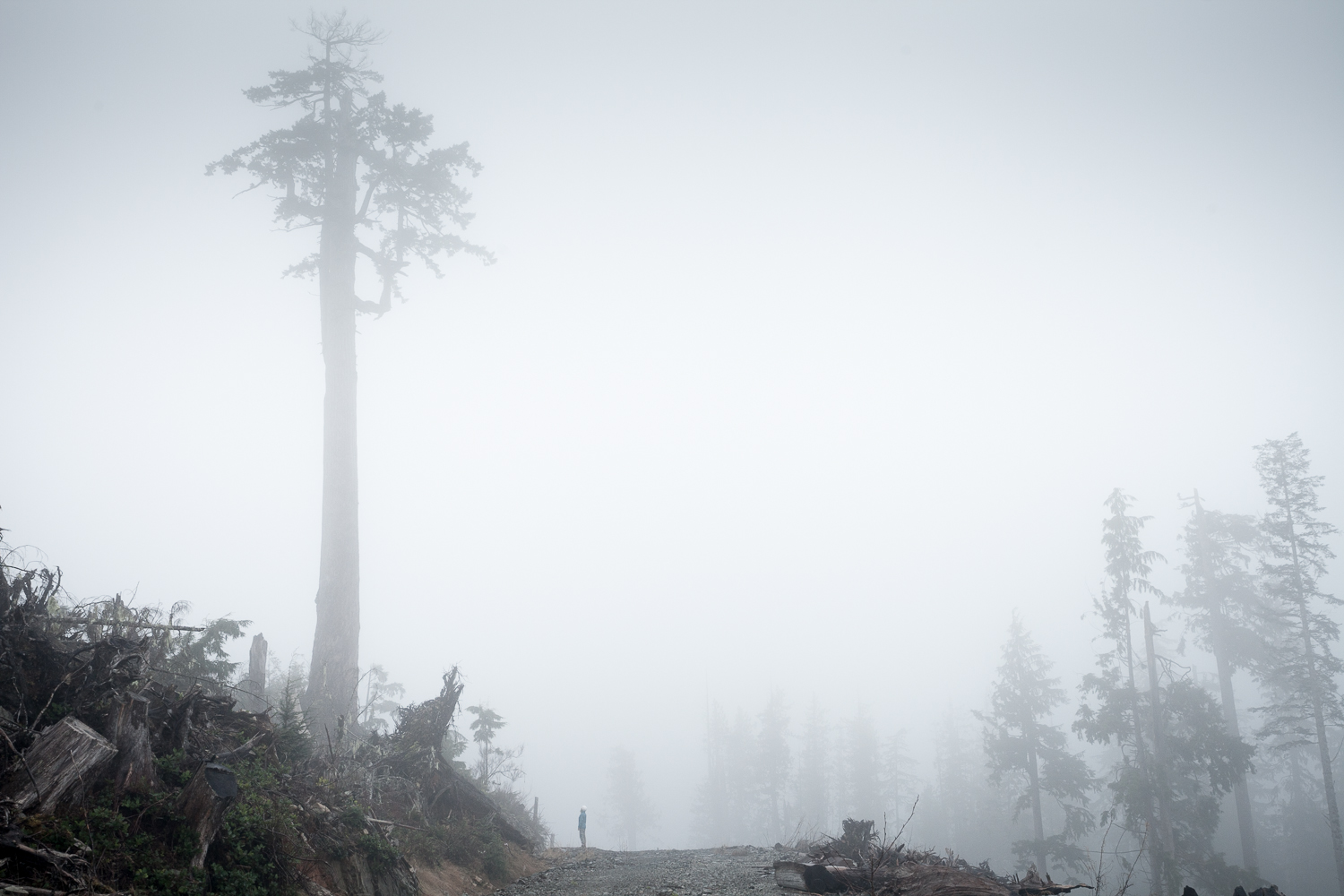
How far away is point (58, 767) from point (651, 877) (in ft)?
31.5

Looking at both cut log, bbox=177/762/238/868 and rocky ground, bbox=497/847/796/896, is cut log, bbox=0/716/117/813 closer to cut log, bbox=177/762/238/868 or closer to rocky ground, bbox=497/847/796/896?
cut log, bbox=177/762/238/868

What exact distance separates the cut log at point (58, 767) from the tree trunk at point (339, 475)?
6.71m

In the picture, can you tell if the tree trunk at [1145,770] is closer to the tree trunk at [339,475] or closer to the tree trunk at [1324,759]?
the tree trunk at [1324,759]

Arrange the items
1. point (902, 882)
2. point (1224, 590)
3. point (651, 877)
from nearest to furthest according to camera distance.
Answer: point (902, 882), point (651, 877), point (1224, 590)

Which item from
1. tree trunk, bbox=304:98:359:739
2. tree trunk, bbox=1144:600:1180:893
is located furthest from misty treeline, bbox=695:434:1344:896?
tree trunk, bbox=304:98:359:739

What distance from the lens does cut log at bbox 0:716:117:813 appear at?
453 centimetres

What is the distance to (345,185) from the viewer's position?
17.5 m

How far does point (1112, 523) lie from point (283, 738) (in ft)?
93.8

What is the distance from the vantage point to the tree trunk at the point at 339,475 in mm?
13367

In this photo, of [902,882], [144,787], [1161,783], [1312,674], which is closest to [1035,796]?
[1161,783]

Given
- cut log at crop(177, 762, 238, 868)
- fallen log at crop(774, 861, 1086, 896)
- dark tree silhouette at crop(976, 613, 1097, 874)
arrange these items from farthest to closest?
dark tree silhouette at crop(976, 613, 1097, 874) < fallen log at crop(774, 861, 1086, 896) < cut log at crop(177, 762, 238, 868)

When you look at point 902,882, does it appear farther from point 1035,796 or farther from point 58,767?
point 1035,796

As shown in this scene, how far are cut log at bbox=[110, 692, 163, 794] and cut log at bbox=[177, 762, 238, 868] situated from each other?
336mm

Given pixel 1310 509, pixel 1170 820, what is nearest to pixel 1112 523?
pixel 1310 509
